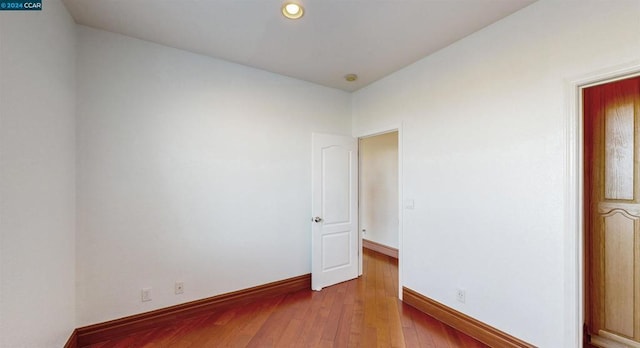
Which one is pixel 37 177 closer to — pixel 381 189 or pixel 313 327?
pixel 313 327

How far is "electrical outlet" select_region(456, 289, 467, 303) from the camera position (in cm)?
231

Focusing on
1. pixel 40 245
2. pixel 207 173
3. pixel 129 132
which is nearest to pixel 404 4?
pixel 207 173

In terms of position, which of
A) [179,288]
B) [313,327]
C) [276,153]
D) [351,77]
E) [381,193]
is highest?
[351,77]

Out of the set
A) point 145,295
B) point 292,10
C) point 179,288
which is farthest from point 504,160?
point 145,295

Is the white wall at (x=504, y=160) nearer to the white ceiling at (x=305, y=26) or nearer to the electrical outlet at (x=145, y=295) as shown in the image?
the white ceiling at (x=305, y=26)

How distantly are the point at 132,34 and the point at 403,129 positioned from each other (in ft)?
9.28

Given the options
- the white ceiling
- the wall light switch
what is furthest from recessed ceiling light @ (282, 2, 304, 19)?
the wall light switch

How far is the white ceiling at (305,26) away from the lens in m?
1.89

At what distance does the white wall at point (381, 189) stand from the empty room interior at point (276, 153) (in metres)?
1.57

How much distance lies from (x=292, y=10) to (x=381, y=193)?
3.69m

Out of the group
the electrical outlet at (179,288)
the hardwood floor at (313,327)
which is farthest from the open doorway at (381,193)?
the electrical outlet at (179,288)

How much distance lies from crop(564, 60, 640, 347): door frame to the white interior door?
2213 mm

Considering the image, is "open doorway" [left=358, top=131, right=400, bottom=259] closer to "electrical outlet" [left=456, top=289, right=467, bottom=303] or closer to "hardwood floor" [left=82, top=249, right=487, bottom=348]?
"hardwood floor" [left=82, top=249, right=487, bottom=348]

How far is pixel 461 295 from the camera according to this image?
2.33 meters
